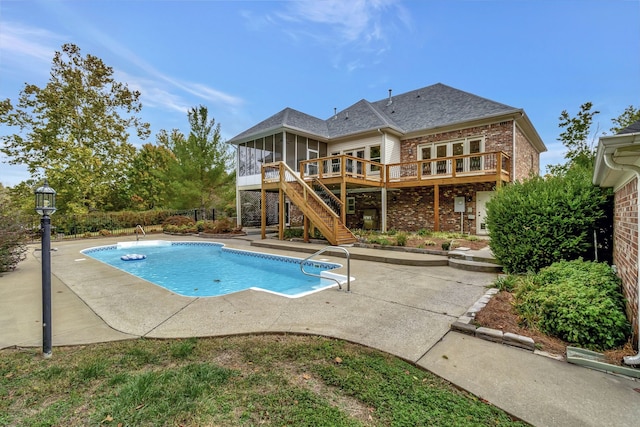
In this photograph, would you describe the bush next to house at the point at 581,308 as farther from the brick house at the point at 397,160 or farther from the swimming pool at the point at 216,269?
the brick house at the point at 397,160

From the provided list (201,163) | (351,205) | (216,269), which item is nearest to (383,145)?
(351,205)

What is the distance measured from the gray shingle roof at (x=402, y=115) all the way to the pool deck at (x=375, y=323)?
32.3 feet

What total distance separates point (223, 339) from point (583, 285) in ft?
15.7

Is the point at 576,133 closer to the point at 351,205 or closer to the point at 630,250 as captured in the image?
the point at 351,205

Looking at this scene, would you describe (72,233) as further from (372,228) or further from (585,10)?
(585,10)

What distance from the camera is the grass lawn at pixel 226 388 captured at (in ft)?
6.93

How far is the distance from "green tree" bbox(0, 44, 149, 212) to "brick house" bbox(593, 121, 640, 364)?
26.3 m

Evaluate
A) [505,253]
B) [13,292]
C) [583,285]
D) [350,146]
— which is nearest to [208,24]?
[350,146]

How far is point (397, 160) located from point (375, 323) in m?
13.1

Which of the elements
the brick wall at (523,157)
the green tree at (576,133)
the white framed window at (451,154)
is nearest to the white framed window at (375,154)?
the white framed window at (451,154)

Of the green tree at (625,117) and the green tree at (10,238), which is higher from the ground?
the green tree at (625,117)

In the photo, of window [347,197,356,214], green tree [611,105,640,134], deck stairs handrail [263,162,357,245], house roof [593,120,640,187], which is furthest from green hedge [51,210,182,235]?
green tree [611,105,640,134]

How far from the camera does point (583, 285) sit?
3764 mm

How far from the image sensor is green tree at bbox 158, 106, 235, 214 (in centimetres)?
2002
